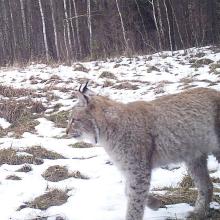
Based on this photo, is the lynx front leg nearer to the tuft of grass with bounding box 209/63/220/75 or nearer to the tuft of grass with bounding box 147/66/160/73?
the tuft of grass with bounding box 209/63/220/75

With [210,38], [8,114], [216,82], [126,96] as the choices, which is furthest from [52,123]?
[210,38]

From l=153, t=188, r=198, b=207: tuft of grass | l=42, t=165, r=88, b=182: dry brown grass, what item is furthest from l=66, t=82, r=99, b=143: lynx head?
l=42, t=165, r=88, b=182: dry brown grass

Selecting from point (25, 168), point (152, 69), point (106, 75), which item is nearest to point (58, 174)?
point (25, 168)

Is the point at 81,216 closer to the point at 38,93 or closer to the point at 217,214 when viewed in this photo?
the point at 217,214

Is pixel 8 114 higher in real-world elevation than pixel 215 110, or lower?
lower

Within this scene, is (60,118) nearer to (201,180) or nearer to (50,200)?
(50,200)

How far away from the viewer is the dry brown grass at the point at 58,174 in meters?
6.36

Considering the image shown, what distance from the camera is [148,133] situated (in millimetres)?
4875

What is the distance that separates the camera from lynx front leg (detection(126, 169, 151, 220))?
470 cm

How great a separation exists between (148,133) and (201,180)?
0.84m

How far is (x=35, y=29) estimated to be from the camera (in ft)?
102

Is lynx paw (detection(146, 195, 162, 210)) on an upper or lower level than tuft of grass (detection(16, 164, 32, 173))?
lower

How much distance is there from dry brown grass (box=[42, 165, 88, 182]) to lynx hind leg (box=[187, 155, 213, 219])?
1.64 meters

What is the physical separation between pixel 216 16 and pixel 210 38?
112cm
